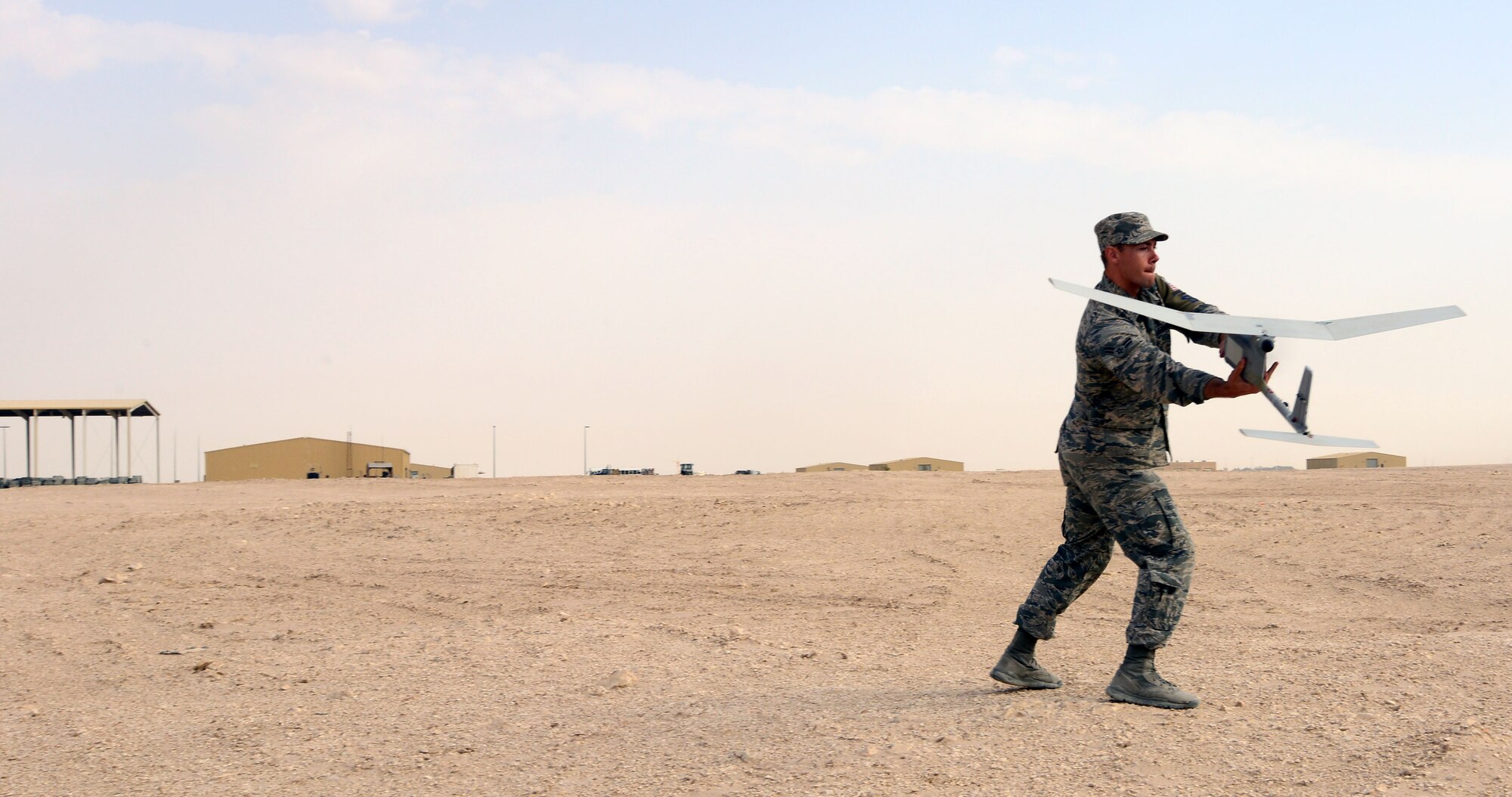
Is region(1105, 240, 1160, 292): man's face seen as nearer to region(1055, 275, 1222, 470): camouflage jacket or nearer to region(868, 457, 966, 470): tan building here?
region(1055, 275, 1222, 470): camouflage jacket

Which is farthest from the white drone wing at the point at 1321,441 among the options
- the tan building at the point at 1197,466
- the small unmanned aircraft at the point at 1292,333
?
the tan building at the point at 1197,466

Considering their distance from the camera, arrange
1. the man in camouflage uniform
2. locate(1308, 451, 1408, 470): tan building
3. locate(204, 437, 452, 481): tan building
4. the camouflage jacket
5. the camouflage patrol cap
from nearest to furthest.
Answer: the camouflage jacket < the man in camouflage uniform < the camouflage patrol cap < locate(1308, 451, 1408, 470): tan building < locate(204, 437, 452, 481): tan building

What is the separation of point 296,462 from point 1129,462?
32.3m

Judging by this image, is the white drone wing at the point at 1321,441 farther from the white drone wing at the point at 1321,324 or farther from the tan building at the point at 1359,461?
the tan building at the point at 1359,461

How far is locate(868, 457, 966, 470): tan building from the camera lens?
29484mm

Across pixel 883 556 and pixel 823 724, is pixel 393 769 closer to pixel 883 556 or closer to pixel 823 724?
pixel 823 724

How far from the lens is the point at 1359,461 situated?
2608cm

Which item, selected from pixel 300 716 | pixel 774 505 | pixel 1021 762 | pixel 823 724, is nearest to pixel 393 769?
pixel 300 716

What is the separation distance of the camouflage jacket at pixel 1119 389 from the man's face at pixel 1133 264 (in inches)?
2.4

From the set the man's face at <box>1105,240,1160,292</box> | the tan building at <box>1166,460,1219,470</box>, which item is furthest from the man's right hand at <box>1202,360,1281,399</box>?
the tan building at <box>1166,460,1219,470</box>

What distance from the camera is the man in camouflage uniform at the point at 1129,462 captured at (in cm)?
464

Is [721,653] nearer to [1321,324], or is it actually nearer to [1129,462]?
[1129,462]

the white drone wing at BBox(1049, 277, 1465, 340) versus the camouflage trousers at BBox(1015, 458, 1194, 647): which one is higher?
the white drone wing at BBox(1049, 277, 1465, 340)

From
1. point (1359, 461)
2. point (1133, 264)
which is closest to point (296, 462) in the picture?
point (1359, 461)
